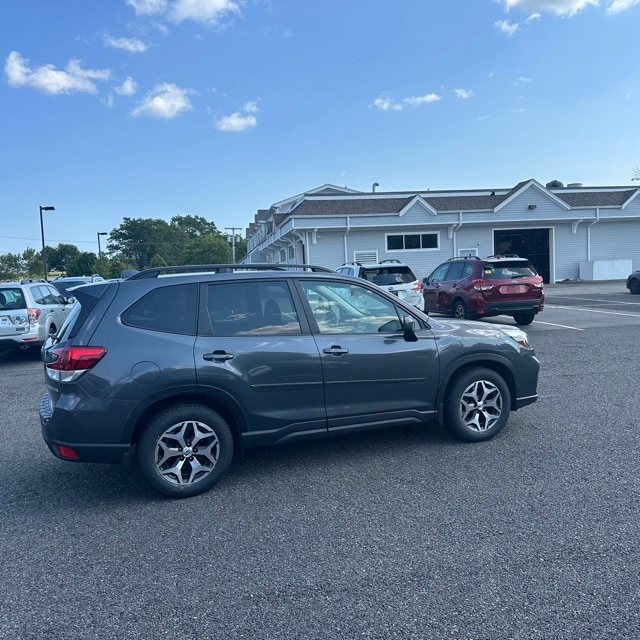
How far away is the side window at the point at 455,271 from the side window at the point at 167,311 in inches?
415

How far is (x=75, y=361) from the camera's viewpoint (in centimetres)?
425

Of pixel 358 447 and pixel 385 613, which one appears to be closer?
pixel 385 613

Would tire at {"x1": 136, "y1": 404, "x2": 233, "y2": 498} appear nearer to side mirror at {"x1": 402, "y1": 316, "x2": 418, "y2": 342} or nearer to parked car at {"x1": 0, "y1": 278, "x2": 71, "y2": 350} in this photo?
side mirror at {"x1": 402, "y1": 316, "x2": 418, "y2": 342}

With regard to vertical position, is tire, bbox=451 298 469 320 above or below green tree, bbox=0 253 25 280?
below

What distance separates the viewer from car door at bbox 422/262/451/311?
1523cm

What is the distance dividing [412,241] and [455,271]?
1646 centimetres

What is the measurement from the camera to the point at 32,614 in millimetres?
3051

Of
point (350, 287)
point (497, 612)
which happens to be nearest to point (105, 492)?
point (350, 287)

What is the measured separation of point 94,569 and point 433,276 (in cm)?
1360

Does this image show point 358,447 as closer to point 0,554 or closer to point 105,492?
point 105,492

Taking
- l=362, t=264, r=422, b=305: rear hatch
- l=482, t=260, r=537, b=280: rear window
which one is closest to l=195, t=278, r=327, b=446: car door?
l=362, t=264, r=422, b=305: rear hatch

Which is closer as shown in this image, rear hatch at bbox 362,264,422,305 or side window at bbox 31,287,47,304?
side window at bbox 31,287,47,304

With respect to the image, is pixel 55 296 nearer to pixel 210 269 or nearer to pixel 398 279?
pixel 398 279

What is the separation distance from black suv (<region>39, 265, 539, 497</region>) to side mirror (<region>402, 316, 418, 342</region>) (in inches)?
0.4
